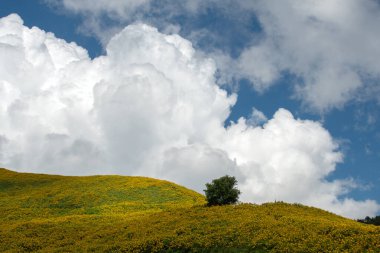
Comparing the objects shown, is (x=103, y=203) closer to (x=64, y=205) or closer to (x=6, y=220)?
(x=64, y=205)

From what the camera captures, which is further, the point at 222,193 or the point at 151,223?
the point at 222,193

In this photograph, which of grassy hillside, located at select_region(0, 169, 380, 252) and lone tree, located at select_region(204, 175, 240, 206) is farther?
lone tree, located at select_region(204, 175, 240, 206)

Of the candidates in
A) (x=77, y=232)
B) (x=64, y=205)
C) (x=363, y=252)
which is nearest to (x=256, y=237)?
(x=363, y=252)

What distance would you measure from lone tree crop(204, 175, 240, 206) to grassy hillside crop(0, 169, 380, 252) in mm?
3815

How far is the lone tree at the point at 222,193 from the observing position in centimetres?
5022

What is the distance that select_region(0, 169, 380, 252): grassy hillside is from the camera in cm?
3030

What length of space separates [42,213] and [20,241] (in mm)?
17555

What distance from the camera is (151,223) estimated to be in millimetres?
42688

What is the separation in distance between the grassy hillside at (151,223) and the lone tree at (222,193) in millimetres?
3815

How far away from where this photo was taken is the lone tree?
50219 mm

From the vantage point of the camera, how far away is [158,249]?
3350 centimetres

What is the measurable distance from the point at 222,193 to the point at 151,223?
35.5 ft

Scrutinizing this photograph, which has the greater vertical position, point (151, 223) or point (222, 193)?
point (222, 193)

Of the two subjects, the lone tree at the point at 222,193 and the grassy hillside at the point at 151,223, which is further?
the lone tree at the point at 222,193
